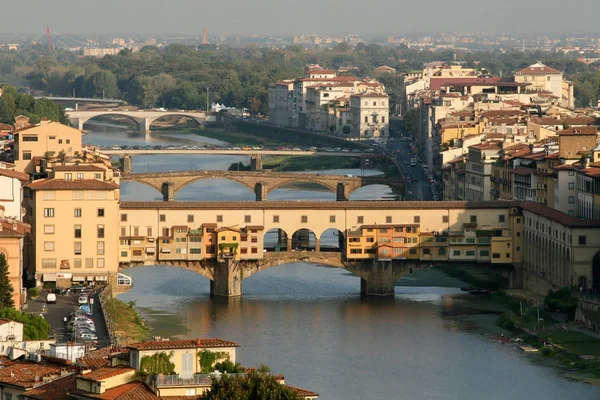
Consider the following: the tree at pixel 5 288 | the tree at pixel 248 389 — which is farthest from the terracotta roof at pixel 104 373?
the tree at pixel 5 288

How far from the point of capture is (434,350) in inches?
1389

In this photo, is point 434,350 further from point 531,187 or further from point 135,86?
point 135,86

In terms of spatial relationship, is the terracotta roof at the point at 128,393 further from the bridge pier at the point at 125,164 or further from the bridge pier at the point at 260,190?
the bridge pier at the point at 125,164

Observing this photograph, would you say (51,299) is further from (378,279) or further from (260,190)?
(260,190)

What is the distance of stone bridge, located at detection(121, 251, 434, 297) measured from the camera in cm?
4328

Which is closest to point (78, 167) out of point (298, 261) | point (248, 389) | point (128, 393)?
point (298, 261)

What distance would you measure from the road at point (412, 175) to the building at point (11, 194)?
21.2 meters

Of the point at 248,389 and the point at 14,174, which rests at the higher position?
the point at 14,174

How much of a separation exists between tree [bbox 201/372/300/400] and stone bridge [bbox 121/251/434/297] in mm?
22824

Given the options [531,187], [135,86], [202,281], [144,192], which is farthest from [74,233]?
[135,86]

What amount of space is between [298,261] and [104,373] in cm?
2360

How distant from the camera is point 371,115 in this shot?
94.1 m

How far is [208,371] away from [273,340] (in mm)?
15089

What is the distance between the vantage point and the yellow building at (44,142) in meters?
49.6
